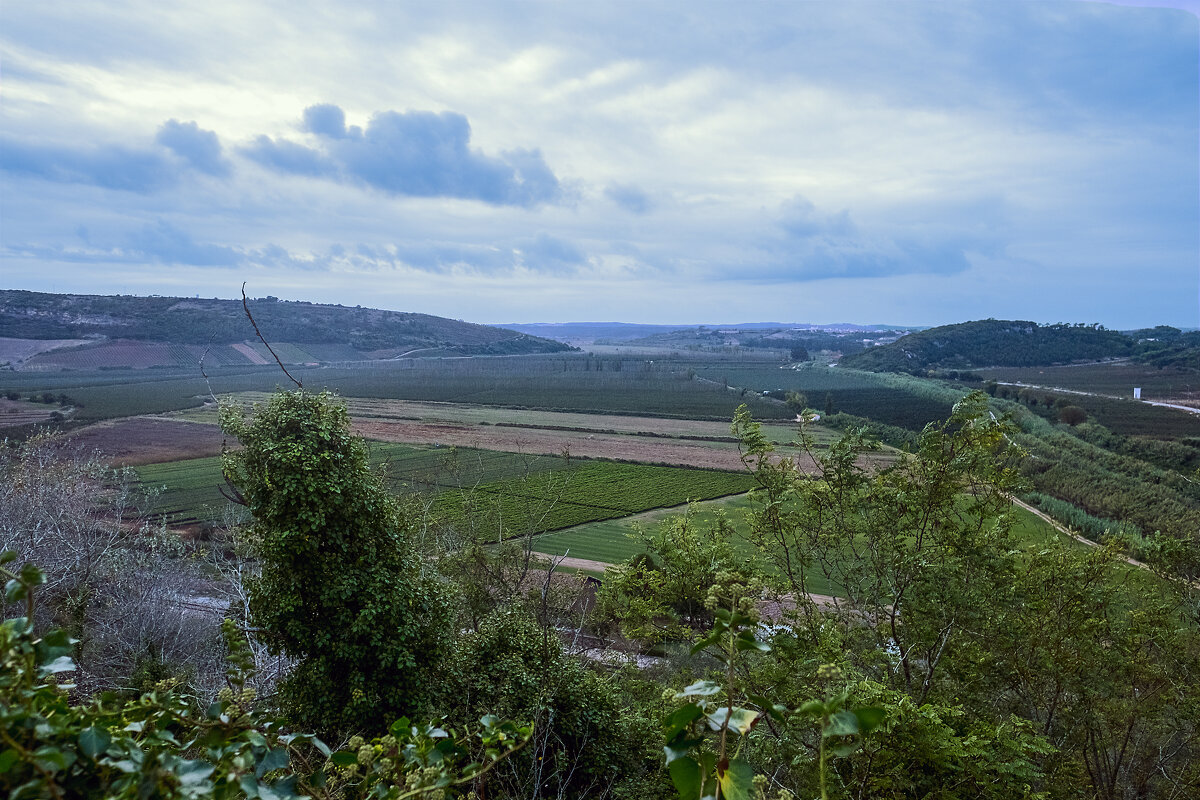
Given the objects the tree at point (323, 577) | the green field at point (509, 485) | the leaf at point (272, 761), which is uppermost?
the leaf at point (272, 761)

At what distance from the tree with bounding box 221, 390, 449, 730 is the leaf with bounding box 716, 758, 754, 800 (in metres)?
9.71

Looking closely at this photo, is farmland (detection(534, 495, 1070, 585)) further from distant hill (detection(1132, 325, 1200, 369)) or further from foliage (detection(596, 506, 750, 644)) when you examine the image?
distant hill (detection(1132, 325, 1200, 369))

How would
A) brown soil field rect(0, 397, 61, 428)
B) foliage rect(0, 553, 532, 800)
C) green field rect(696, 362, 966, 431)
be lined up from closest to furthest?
foliage rect(0, 553, 532, 800) → brown soil field rect(0, 397, 61, 428) → green field rect(696, 362, 966, 431)

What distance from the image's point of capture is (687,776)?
172 cm

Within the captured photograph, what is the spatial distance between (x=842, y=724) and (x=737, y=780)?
0.38m

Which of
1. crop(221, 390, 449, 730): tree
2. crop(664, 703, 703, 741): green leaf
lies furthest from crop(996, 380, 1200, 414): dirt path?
crop(664, 703, 703, 741): green leaf

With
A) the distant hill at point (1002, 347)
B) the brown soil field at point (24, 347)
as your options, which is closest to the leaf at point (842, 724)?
the brown soil field at point (24, 347)

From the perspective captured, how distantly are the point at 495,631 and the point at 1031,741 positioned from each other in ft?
27.8

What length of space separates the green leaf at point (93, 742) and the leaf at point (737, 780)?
146 centimetres

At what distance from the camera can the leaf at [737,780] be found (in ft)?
5.51

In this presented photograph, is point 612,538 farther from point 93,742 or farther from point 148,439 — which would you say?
point 93,742

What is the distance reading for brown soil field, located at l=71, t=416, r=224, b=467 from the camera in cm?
4747

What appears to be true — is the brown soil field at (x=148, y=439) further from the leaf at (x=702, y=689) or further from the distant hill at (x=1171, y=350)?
the distant hill at (x=1171, y=350)

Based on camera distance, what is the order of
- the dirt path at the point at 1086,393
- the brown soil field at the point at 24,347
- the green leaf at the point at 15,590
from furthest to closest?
the dirt path at the point at 1086,393 < the brown soil field at the point at 24,347 < the green leaf at the point at 15,590
